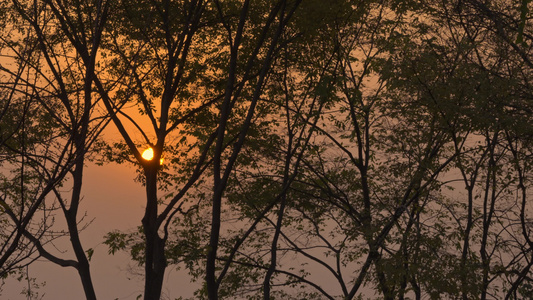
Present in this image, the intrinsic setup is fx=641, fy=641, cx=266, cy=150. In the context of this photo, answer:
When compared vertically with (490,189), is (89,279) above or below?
below

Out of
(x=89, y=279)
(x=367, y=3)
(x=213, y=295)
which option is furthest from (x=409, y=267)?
(x=89, y=279)

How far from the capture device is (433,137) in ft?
56.2

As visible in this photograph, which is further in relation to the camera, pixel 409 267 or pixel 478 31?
pixel 478 31

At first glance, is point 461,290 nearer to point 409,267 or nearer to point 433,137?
point 409,267

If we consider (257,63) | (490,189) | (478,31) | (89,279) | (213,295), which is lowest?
(213,295)

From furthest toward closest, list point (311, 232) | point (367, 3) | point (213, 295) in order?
point (311, 232) < point (367, 3) < point (213, 295)

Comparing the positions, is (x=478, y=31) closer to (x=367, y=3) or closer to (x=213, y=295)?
(x=367, y=3)

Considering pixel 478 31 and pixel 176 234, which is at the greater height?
pixel 478 31

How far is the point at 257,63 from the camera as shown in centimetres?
1462

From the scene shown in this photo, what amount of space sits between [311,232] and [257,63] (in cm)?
603

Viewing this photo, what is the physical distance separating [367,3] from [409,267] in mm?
6722

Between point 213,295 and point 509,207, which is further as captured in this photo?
point 509,207

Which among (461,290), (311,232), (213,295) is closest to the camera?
(213,295)

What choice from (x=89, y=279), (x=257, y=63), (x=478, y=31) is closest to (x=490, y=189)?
(x=478, y=31)
